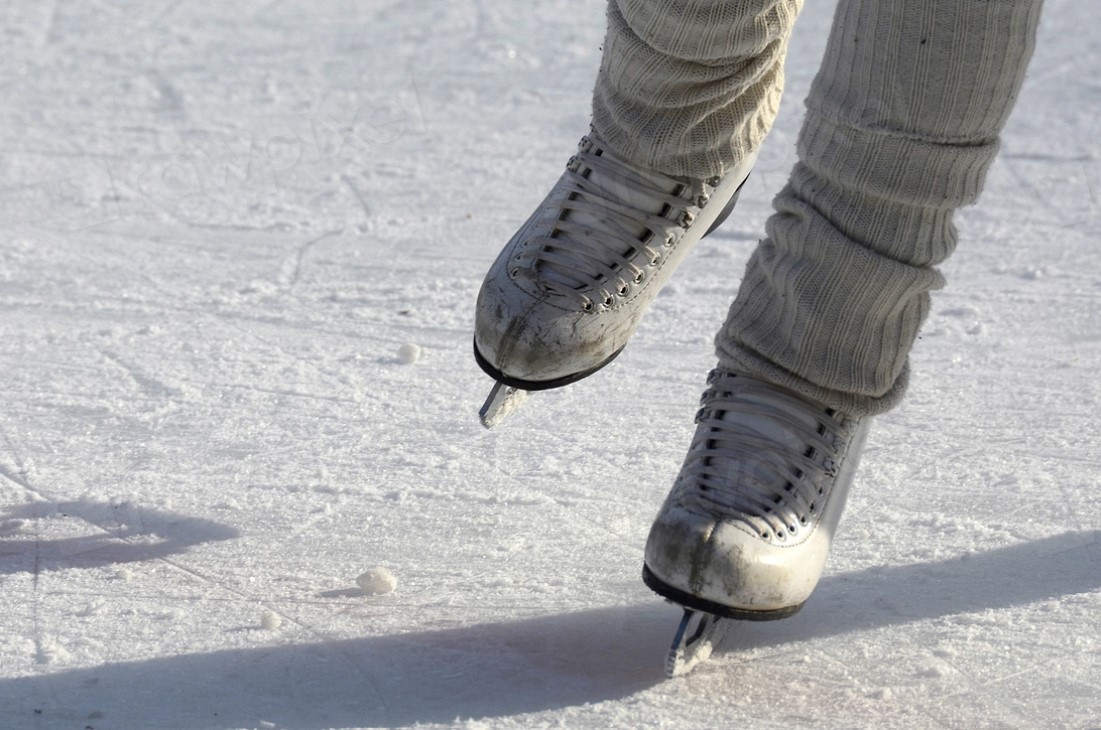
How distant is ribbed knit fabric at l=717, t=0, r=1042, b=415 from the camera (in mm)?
1117

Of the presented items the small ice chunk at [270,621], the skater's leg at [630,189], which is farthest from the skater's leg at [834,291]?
the small ice chunk at [270,621]

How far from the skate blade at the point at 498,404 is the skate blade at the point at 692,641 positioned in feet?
1.00

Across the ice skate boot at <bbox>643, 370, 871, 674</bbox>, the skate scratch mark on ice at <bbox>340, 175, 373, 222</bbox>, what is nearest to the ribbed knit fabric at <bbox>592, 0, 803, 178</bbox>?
the ice skate boot at <bbox>643, 370, 871, 674</bbox>

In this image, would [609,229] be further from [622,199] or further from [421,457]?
[421,457]

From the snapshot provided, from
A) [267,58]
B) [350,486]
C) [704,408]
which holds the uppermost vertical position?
[704,408]

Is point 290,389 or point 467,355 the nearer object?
point 290,389

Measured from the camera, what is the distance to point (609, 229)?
1.35 metres

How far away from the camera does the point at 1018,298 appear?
2064 mm

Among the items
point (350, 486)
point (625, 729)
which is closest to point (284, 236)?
point (350, 486)

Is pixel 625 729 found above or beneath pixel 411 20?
above

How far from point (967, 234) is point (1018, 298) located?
11.2 inches

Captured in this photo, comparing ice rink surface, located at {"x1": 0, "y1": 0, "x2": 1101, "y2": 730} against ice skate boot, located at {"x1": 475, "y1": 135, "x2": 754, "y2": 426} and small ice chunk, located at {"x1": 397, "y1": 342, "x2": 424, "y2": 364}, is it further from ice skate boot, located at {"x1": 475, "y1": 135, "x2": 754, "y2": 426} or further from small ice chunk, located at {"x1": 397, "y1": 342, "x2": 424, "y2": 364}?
ice skate boot, located at {"x1": 475, "y1": 135, "x2": 754, "y2": 426}

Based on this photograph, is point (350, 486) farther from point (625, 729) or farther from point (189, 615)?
point (625, 729)

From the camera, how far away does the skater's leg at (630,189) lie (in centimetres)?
128
